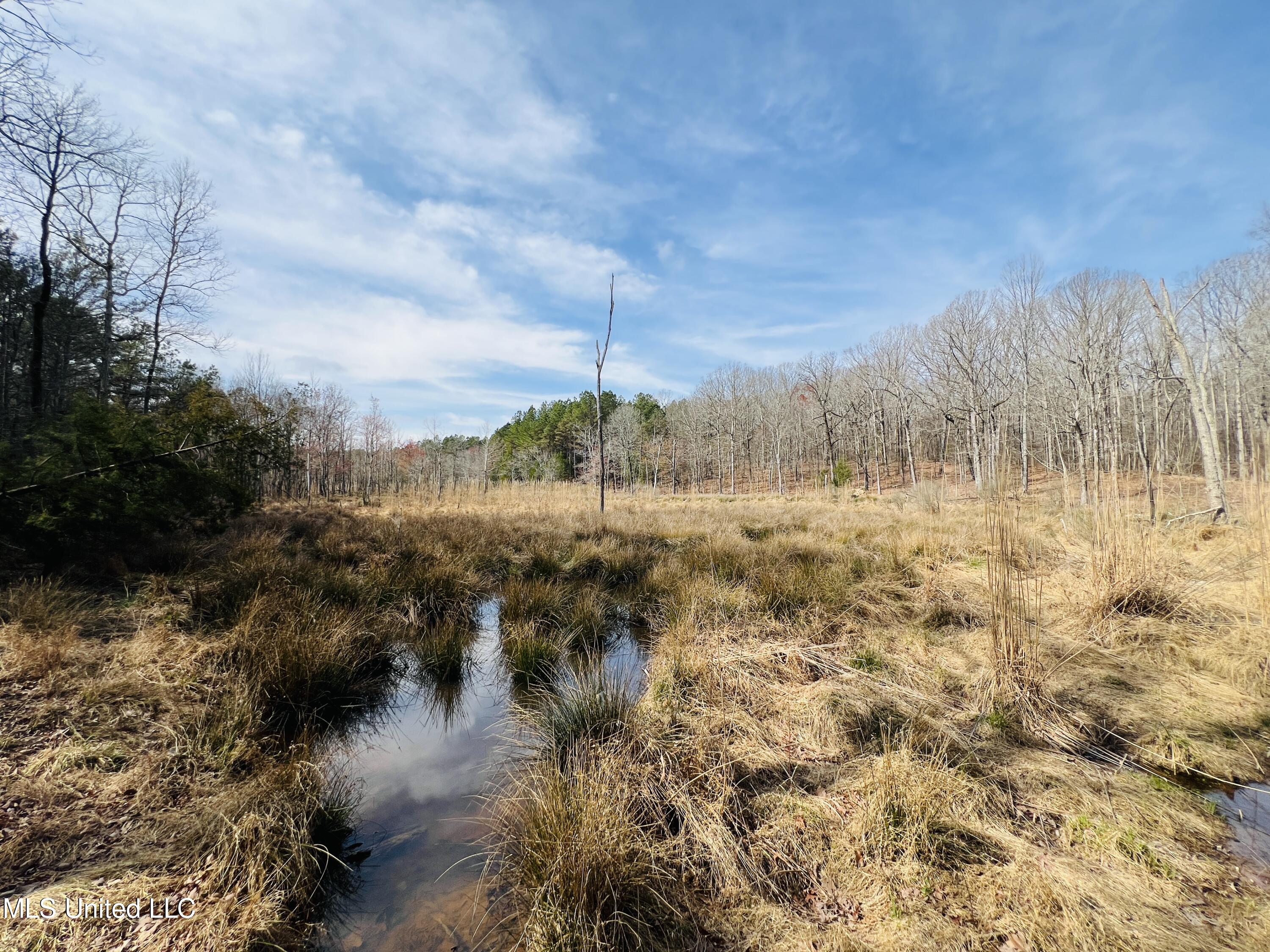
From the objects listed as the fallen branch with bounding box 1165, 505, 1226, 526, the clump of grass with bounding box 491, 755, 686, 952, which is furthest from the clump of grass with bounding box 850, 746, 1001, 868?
the fallen branch with bounding box 1165, 505, 1226, 526

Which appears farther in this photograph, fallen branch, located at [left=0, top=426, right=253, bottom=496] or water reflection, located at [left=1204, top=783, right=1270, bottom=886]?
fallen branch, located at [left=0, top=426, right=253, bottom=496]

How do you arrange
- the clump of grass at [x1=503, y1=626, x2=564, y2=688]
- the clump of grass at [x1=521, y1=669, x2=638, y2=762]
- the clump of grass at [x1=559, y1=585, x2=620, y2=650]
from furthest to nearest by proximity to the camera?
the clump of grass at [x1=559, y1=585, x2=620, y2=650] < the clump of grass at [x1=503, y1=626, x2=564, y2=688] < the clump of grass at [x1=521, y1=669, x2=638, y2=762]

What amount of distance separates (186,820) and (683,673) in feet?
9.99

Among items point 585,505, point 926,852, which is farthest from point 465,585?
point 585,505

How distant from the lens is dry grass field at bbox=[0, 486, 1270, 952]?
194cm

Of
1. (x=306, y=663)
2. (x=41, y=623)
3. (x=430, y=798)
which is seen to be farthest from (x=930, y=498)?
(x=41, y=623)

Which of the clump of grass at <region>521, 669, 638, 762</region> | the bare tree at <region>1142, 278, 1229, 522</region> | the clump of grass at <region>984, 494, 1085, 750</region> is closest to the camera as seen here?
the clump of grass at <region>521, 669, 638, 762</region>

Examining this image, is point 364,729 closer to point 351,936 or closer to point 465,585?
point 351,936

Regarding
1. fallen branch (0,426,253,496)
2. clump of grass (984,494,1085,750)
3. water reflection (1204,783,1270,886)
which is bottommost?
water reflection (1204,783,1270,886)

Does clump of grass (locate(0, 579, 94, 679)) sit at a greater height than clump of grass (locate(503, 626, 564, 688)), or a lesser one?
greater

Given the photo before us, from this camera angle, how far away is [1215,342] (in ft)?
33.0

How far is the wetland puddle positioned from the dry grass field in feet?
0.54

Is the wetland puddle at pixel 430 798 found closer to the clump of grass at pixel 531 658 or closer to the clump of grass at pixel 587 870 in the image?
the clump of grass at pixel 531 658

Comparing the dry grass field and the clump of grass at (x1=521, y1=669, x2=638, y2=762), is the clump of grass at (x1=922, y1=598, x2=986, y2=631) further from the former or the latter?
the clump of grass at (x1=521, y1=669, x2=638, y2=762)
